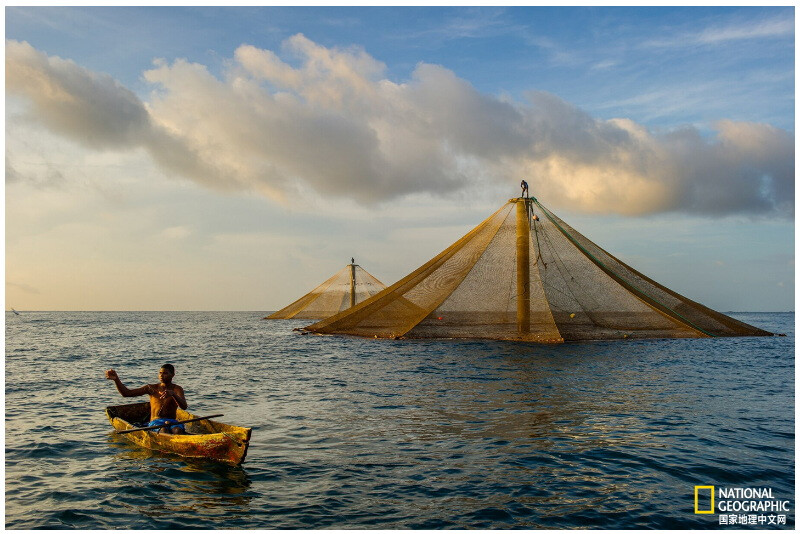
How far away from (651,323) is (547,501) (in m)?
29.7

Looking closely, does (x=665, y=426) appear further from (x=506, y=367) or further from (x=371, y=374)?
(x=371, y=374)

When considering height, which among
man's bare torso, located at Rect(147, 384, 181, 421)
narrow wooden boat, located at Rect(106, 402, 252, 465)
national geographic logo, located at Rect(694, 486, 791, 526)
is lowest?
national geographic logo, located at Rect(694, 486, 791, 526)

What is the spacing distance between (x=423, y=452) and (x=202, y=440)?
16.1 feet

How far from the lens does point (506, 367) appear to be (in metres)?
29.0

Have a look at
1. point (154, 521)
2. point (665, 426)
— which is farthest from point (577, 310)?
point (154, 521)

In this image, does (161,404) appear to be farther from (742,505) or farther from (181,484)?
(742,505)

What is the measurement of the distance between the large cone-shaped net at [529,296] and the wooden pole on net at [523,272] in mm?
63

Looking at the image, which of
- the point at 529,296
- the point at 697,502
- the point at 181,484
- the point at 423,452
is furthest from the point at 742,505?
the point at 529,296

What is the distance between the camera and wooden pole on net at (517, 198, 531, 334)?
36.6m

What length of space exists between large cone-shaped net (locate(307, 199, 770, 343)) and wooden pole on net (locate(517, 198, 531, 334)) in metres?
0.06

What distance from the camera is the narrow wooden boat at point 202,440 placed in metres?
12.3

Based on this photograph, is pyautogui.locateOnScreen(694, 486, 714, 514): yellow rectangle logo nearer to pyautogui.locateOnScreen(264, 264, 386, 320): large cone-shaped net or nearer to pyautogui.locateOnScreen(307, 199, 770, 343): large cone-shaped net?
pyautogui.locateOnScreen(307, 199, 770, 343): large cone-shaped net

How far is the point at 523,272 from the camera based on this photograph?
37.5 metres

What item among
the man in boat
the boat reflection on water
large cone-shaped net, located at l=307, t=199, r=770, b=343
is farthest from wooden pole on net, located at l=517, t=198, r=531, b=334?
the boat reflection on water
